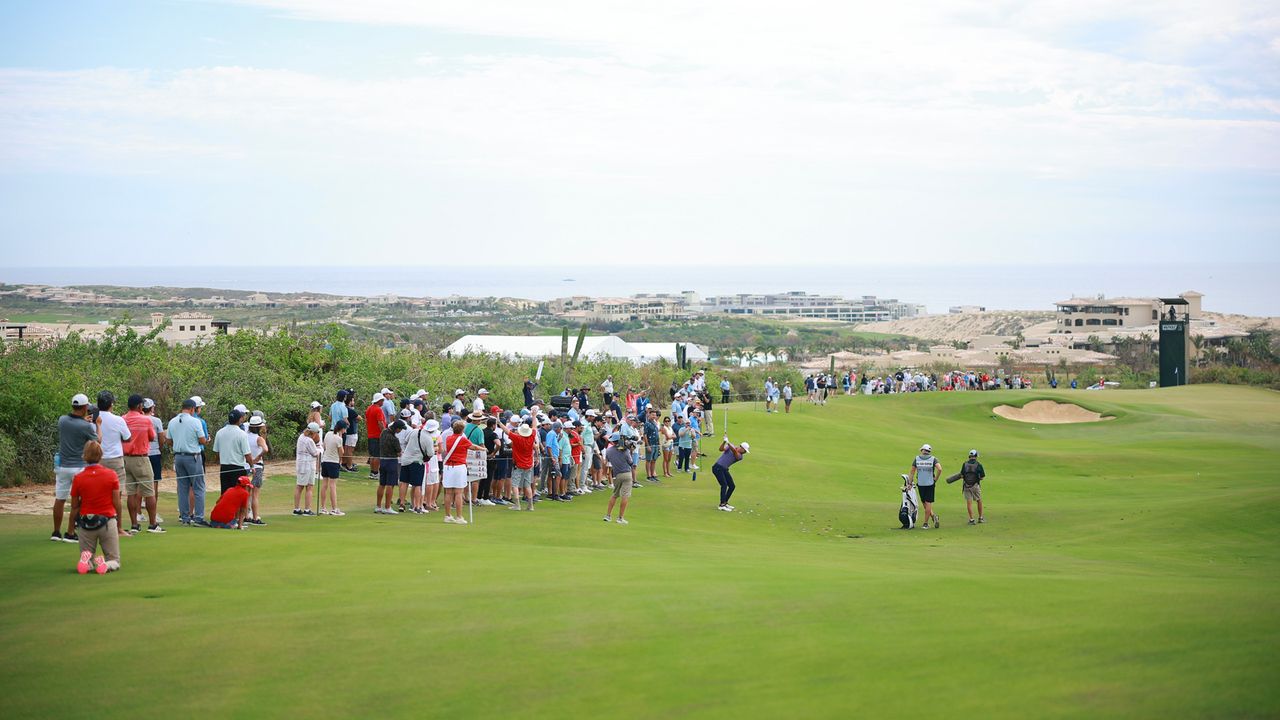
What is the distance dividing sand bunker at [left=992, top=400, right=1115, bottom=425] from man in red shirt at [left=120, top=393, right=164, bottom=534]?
44.7 meters

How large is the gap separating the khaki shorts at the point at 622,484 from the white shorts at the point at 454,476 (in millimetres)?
3187

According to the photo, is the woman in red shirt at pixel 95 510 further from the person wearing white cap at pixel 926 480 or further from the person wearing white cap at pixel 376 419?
the person wearing white cap at pixel 926 480

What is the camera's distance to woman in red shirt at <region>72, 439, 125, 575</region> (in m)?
13.4

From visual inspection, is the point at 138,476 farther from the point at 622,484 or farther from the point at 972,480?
the point at 972,480

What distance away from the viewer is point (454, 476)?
809 inches

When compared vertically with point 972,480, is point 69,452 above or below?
above

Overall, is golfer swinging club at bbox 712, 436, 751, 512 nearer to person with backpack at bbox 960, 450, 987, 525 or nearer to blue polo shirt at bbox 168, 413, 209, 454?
person with backpack at bbox 960, 450, 987, 525

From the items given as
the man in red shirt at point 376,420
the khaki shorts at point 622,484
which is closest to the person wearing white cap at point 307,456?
the man in red shirt at point 376,420

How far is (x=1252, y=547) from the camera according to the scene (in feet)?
65.8

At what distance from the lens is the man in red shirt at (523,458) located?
22.9m

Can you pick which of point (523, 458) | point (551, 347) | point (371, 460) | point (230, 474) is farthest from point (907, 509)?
point (551, 347)

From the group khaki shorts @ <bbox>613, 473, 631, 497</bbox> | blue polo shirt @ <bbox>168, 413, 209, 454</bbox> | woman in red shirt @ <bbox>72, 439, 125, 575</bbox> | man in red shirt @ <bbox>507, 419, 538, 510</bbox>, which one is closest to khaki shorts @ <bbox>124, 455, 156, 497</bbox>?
blue polo shirt @ <bbox>168, 413, 209, 454</bbox>

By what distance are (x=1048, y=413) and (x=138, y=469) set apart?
4652 cm

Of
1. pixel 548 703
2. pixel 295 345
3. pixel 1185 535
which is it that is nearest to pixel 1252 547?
pixel 1185 535
